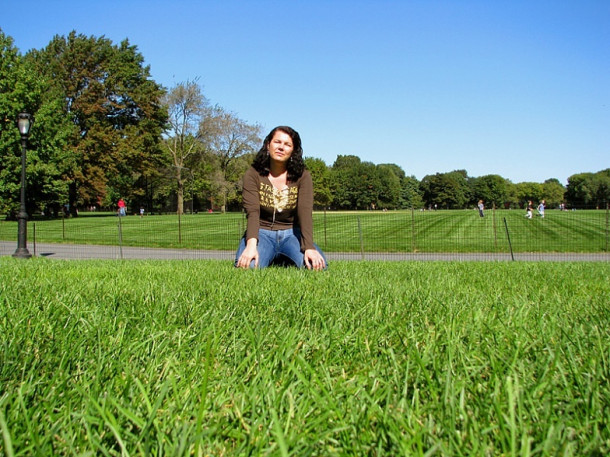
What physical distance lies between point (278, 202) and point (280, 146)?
2.23 ft

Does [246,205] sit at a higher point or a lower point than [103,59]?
lower

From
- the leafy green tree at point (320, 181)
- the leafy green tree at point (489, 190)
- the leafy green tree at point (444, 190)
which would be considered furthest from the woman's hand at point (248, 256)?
the leafy green tree at point (489, 190)

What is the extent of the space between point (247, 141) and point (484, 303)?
211 feet

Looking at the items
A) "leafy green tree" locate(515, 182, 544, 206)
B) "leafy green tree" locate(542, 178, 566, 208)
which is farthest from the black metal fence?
"leafy green tree" locate(542, 178, 566, 208)

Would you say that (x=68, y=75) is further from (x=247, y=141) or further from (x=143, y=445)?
(x=143, y=445)

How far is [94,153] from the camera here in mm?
48375

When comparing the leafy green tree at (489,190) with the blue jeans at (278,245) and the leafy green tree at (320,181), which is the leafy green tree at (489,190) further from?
the blue jeans at (278,245)

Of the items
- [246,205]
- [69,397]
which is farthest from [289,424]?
[246,205]

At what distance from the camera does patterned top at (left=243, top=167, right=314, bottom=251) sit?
18.0ft

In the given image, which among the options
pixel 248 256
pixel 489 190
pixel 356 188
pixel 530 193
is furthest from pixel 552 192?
pixel 248 256

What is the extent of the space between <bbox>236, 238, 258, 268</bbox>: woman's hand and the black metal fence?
13.0m

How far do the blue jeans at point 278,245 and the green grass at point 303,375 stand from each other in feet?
8.96

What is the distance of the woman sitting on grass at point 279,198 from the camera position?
5.53 metres

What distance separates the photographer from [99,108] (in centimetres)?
4844
